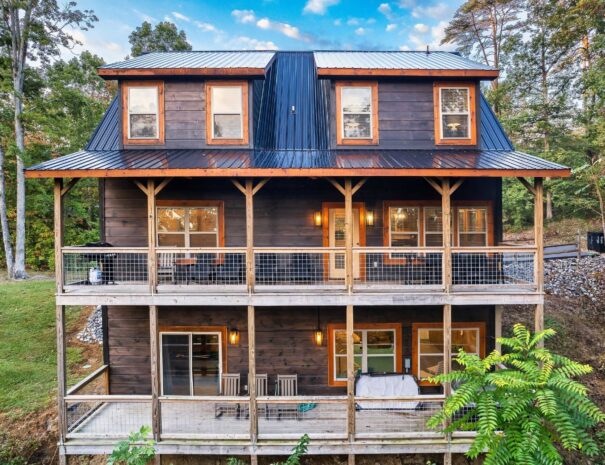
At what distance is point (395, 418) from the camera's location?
7688 mm

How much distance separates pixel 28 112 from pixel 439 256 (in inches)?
811

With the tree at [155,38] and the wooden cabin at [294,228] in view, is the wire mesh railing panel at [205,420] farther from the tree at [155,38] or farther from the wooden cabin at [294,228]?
the tree at [155,38]

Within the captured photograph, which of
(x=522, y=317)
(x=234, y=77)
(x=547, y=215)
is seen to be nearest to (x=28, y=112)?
(x=234, y=77)

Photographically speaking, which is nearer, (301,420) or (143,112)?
(301,420)

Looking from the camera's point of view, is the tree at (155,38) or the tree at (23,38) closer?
the tree at (23,38)

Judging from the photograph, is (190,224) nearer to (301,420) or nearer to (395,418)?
(301,420)

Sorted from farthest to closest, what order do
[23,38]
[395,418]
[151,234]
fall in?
[23,38], [395,418], [151,234]

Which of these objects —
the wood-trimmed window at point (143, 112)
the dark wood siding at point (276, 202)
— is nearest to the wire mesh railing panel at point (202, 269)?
the dark wood siding at point (276, 202)

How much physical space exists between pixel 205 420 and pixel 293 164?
6.39 metres

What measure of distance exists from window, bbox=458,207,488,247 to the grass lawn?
1245cm

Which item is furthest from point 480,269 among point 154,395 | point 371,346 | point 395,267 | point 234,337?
point 154,395

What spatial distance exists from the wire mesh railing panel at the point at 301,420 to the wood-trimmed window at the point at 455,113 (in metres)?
7.43

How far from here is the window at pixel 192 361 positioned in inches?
353

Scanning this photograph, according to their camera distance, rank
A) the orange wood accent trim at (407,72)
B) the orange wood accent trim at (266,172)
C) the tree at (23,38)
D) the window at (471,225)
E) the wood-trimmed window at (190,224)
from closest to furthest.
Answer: the orange wood accent trim at (266,172) → the orange wood accent trim at (407,72) → the wood-trimmed window at (190,224) → the window at (471,225) → the tree at (23,38)
